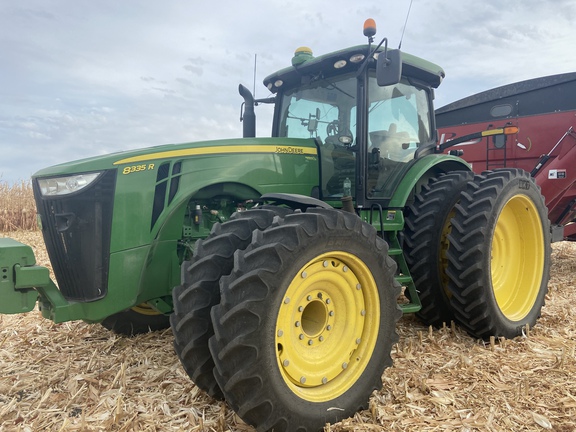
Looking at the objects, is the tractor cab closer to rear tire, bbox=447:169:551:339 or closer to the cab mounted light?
the cab mounted light

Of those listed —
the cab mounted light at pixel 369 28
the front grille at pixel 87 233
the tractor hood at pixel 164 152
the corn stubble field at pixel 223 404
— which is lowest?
the corn stubble field at pixel 223 404

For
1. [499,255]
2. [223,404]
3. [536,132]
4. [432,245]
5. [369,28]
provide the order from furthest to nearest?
[536,132], [499,255], [432,245], [369,28], [223,404]

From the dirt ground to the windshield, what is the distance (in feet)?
4.80

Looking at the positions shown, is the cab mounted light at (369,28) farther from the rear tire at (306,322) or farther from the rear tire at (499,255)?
the rear tire at (306,322)

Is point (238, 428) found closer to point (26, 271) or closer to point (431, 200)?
point (26, 271)

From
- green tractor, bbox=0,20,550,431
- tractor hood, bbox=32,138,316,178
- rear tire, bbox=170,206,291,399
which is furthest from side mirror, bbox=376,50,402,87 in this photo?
rear tire, bbox=170,206,291,399

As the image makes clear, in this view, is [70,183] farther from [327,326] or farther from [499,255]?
[499,255]

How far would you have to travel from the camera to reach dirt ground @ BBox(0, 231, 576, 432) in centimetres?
275

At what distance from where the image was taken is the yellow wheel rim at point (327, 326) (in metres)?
2.63

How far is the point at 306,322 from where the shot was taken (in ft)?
9.52

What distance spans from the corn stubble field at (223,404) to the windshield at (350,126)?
1.47m

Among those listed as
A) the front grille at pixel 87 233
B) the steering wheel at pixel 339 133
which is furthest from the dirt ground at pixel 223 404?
the steering wheel at pixel 339 133

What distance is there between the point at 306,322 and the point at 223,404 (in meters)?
0.69

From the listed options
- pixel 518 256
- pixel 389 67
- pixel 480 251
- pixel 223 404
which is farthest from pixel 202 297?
pixel 518 256
